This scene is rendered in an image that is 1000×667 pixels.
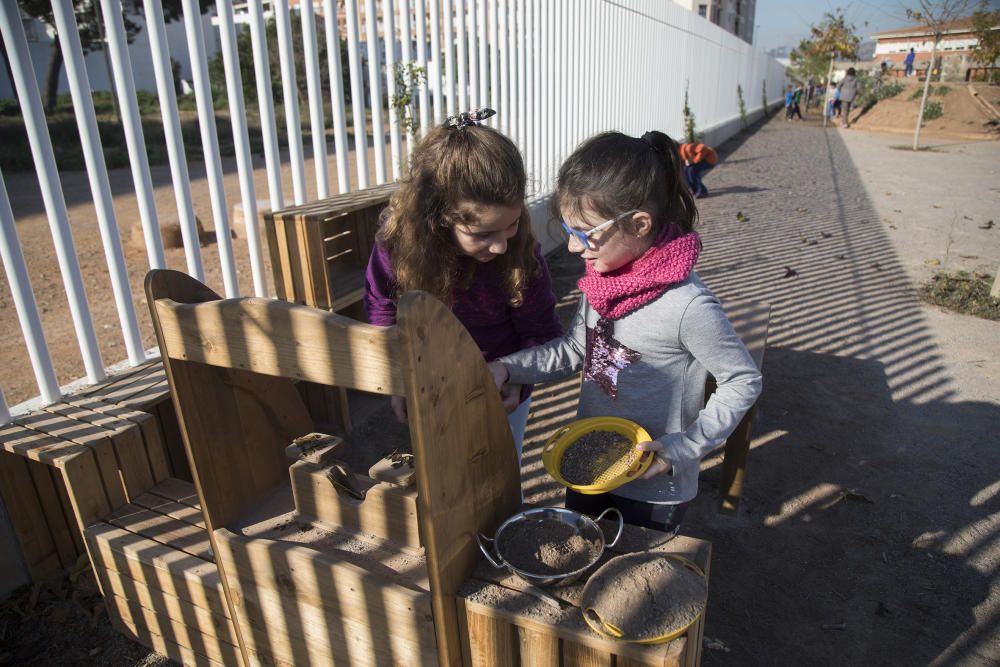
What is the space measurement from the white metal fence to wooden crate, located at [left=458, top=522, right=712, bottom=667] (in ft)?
6.88

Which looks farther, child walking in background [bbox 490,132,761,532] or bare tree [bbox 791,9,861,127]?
bare tree [bbox 791,9,861,127]

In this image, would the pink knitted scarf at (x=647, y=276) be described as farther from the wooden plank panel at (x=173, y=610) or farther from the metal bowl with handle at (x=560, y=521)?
the wooden plank panel at (x=173, y=610)

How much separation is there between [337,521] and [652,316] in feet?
3.39

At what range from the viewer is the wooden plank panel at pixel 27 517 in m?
2.44

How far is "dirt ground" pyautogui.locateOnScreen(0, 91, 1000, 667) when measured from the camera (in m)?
2.41

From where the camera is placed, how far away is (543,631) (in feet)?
4.60

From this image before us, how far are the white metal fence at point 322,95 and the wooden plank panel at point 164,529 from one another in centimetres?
65

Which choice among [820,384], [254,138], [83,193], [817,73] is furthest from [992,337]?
[817,73]

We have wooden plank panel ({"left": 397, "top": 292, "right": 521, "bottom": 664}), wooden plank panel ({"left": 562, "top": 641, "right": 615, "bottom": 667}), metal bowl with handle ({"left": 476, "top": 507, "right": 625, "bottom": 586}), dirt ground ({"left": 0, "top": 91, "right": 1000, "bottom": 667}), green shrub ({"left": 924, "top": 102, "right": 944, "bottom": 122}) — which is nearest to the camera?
wooden plank panel ({"left": 397, "top": 292, "right": 521, "bottom": 664})

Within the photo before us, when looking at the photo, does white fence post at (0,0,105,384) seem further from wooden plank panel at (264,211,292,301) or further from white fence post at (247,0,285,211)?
white fence post at (247,0,285,211)

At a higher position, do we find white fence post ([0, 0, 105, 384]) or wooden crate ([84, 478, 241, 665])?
white fence post ([0, 0, 105, 384])

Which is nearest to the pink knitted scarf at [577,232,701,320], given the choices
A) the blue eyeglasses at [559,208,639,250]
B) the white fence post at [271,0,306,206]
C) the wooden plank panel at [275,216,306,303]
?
the blue eyeglasses at [559,208,639,250]

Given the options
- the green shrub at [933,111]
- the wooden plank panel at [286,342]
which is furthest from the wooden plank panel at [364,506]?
the green shrub at [933,111]

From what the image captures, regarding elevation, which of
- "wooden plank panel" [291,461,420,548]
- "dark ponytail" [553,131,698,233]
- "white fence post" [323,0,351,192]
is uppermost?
"white fence post" [323,0,351,192]
